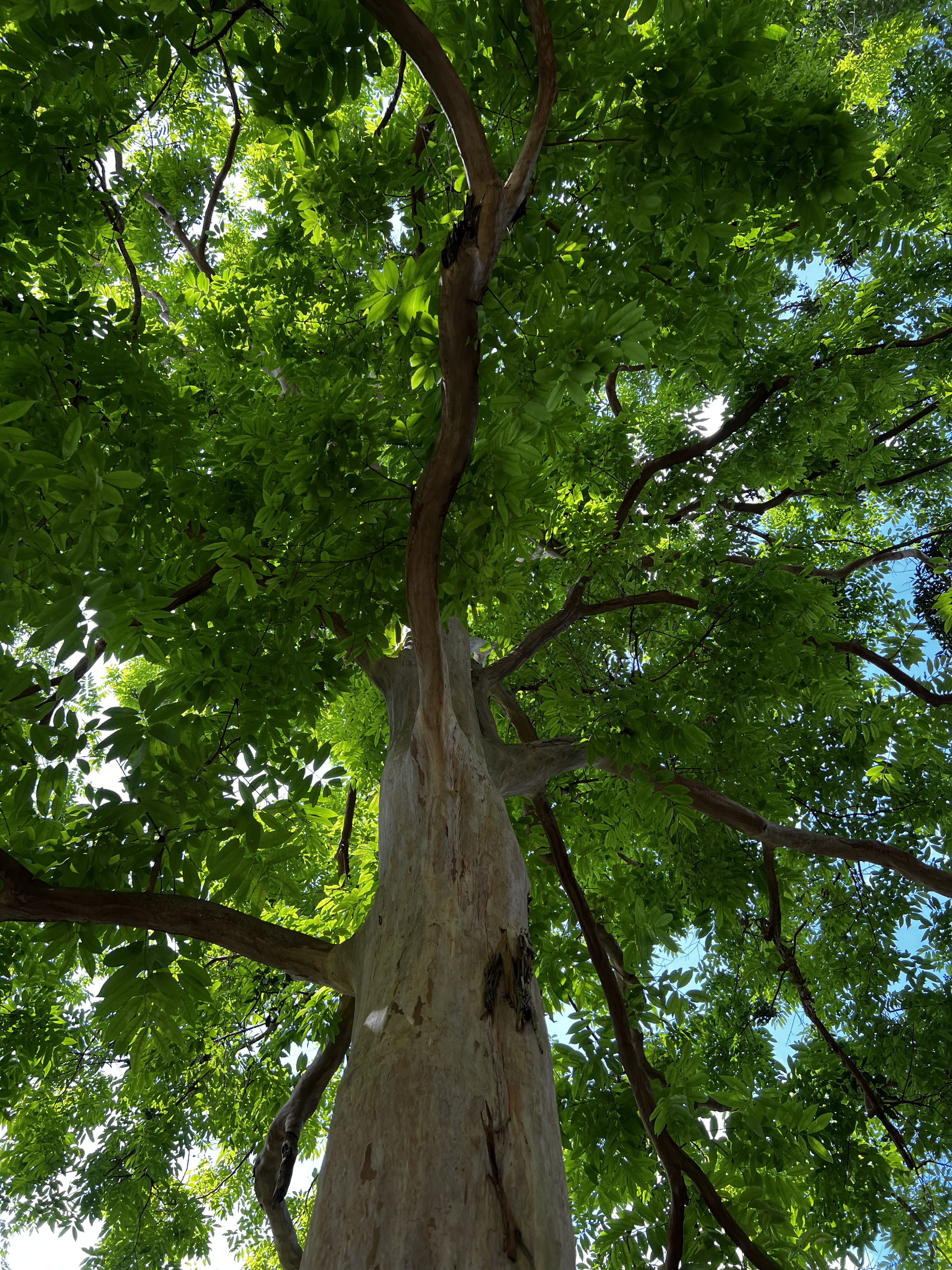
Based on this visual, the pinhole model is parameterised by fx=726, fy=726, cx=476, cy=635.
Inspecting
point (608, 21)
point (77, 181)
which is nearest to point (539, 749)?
point (608, 21)

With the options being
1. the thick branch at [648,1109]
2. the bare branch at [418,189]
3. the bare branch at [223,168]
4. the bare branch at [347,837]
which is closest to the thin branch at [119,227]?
the bare branch at [223,168]

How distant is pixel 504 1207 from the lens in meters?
1.99

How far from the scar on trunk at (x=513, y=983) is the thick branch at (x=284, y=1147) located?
1.72m

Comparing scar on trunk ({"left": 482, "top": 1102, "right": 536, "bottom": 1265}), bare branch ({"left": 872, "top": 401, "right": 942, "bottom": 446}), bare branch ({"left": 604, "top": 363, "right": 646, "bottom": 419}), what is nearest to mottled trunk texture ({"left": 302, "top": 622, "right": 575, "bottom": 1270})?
scar on trunk ({"left": 482, "top": 1102, "right": 536, "bottom": 1265})

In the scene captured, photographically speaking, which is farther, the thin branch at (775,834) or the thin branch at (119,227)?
the thin branch at (775,834)

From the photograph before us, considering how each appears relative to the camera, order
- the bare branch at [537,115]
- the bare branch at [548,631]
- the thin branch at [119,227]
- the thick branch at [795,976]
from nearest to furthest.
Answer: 1. the bare branch at [537,115]
2. the thin branch at [119,227]
3. the thick branch at [795,976]
4. the bare branch at [548,631]

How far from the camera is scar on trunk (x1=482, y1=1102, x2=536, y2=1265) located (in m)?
1.92

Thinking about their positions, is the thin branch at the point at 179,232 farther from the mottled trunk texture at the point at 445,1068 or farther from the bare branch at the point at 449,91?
the mottled trunk texture at the point at 445,1068

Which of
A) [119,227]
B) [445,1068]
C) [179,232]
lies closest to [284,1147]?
[445,1068]

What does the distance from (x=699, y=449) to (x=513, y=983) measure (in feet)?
15.0

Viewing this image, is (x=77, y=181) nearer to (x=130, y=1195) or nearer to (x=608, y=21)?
(x=608, y=21)

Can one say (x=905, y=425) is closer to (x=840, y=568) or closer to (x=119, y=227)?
(x=840, y=568)

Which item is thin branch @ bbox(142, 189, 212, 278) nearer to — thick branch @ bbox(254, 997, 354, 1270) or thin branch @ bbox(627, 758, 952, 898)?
thin branch @ bbox(627, 758, 952, 898)

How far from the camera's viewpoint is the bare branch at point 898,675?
18.6 ft
